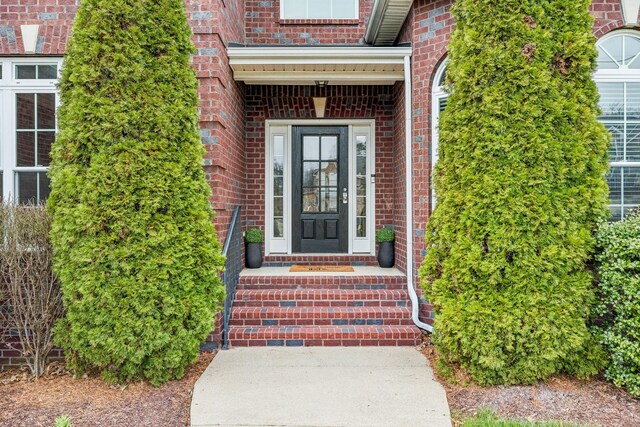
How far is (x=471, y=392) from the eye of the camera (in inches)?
131

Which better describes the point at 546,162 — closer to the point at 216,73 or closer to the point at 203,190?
the point at 203,190

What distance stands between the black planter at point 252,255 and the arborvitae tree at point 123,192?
7.85 feet

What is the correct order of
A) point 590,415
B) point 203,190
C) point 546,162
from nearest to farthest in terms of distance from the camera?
point 590,415
point 546,162
point 203,190

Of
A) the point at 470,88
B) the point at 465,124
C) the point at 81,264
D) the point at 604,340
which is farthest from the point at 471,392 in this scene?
the point at 81,264

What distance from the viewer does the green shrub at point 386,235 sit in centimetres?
583

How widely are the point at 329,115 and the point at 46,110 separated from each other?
3.48 metres

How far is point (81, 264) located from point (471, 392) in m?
3.23

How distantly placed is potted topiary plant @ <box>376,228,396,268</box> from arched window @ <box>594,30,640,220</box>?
2.57 meters

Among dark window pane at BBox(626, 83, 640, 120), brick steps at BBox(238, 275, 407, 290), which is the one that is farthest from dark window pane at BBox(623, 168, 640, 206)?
brick steps at BBox(238, 275, 407, 290)

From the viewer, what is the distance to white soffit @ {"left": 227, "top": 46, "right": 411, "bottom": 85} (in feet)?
15.9

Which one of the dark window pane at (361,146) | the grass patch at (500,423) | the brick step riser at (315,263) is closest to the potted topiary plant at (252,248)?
the brick step riser at (315,263)

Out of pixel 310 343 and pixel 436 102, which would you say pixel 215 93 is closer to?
pixel 436 102

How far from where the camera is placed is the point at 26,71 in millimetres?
4367

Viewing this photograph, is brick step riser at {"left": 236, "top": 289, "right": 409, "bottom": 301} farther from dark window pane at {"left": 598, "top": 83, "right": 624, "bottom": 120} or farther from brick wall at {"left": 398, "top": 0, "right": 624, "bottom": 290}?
dark window pane at {"left": 598, "top": 83, "right": 624, "bottom": 120}
